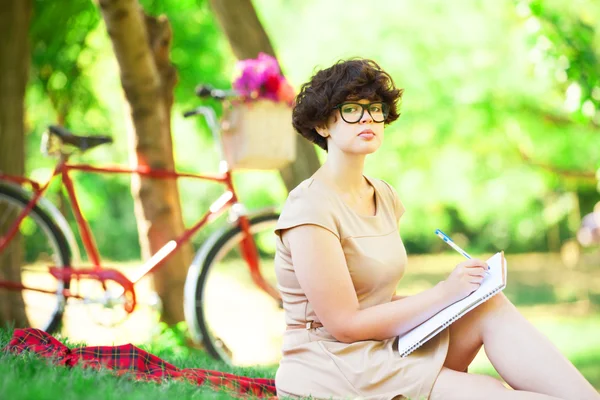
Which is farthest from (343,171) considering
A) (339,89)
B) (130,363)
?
(130,363)

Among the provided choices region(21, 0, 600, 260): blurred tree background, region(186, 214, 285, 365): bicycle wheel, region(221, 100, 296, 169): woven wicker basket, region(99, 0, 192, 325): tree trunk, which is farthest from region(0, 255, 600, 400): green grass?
region(21, 0, 600, 260): blurred tree background

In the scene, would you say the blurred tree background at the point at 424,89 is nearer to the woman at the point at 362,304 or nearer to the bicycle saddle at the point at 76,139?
the bicycle saddle at the point at 76,139

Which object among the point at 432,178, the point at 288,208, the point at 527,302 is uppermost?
the point at 432,178

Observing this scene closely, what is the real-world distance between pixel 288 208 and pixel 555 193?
1363cm

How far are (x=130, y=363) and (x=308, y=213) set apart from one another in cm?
73

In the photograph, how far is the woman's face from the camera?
229cm

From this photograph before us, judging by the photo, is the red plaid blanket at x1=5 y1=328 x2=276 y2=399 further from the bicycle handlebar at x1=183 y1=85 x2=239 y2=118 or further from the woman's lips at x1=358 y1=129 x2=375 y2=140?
the bicycle handlebar at x1=183 y1=85 x2=239 y2=118

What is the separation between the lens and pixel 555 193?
1505cm

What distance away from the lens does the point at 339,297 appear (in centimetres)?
216

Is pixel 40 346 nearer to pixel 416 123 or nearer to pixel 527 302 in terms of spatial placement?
pixel 416 123

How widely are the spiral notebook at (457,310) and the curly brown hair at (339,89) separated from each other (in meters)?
0.57

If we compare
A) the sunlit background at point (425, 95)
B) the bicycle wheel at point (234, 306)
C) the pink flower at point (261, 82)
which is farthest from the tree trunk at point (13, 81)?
the pink flower at point (261, 82)

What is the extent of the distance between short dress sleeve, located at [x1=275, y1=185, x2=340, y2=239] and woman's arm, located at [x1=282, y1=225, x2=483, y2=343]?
0.05 ft

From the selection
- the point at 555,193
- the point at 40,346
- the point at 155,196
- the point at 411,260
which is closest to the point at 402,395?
the point at 40,346
